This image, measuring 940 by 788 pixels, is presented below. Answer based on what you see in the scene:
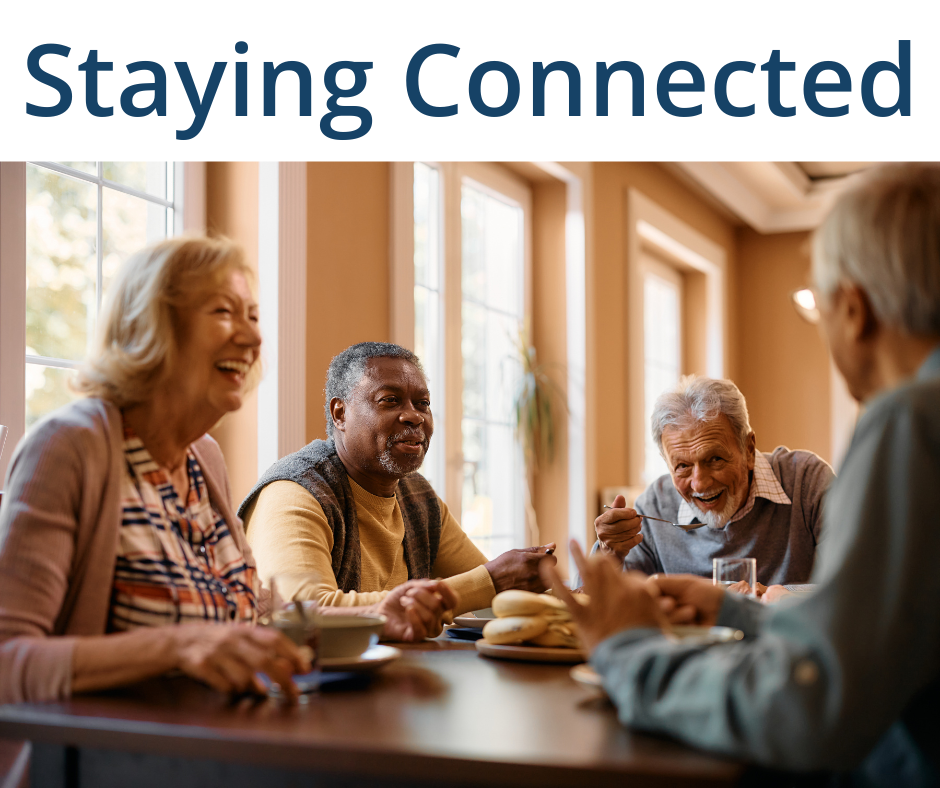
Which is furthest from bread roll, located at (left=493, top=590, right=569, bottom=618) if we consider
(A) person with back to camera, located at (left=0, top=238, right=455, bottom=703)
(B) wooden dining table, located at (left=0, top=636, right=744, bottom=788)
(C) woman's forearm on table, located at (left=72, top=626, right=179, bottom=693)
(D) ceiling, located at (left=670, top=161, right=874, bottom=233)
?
(D) ceiling, located at (left=670, top=161, right=874, bottom=233)

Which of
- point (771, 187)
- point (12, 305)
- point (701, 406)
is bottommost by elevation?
point (701, 406)

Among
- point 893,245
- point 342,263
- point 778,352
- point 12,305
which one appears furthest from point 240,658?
point 778,352

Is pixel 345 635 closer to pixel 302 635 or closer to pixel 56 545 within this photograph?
pixel 302 635

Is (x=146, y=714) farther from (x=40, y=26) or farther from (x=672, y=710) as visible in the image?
(x=40, y=26)

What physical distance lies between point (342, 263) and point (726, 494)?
141cm

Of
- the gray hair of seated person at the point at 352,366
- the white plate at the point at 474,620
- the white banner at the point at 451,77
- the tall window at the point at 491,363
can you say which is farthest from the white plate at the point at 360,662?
the tall window at the point at 491,363

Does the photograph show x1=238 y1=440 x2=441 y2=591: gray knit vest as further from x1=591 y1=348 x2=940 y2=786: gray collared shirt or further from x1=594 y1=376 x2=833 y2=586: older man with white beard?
x1=591 y1=348 x2=940 y2=786: gray collared shirt

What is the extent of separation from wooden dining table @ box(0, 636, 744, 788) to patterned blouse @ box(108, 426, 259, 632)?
0.46 feet

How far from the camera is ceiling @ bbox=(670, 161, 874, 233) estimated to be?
5.90m

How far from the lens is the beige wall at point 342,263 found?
9.61ft

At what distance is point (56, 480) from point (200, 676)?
318 mm

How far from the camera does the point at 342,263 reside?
3062 mm

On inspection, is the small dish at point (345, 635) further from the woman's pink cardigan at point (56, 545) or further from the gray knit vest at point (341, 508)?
the gray knit vest at point (341, 508)

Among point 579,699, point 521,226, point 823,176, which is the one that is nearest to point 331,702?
Result: point 579,699
